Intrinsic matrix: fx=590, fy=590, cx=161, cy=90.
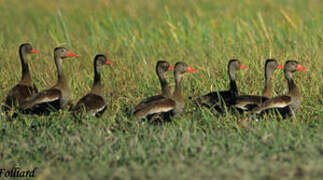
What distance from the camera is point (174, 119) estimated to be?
258 inches

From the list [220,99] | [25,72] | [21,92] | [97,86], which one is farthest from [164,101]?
[25,72]

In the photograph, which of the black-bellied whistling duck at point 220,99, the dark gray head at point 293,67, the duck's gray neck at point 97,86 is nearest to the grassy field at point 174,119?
the black-bellied whistling duck at point 220,99

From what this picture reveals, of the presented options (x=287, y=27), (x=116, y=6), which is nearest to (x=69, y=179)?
(x=287, y=27)

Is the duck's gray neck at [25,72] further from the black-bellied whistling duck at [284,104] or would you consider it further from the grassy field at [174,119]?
the black-bellied whistling duck at [284,104]

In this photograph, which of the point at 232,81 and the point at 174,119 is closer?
the point at 174,119

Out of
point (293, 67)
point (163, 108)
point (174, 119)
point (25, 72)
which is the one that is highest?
point (25, 72)

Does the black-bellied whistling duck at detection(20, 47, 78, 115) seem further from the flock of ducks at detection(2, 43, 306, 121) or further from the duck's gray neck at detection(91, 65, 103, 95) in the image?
the duck's gray neck at detection(91, 65, 103, 95)

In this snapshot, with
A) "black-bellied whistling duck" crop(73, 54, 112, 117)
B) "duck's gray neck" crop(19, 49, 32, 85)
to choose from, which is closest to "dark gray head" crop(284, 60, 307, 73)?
"black-bellied whistling duck" crop(73, 54, 112, 117)

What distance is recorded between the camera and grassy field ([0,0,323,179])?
5.00 m

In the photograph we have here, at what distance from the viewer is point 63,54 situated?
7.57 m

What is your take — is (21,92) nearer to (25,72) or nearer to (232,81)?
(25,72)

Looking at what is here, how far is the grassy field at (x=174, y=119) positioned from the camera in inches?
197

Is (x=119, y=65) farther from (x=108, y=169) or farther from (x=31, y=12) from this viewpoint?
(x=31, y=12)

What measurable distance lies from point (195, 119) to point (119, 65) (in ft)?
7.64
